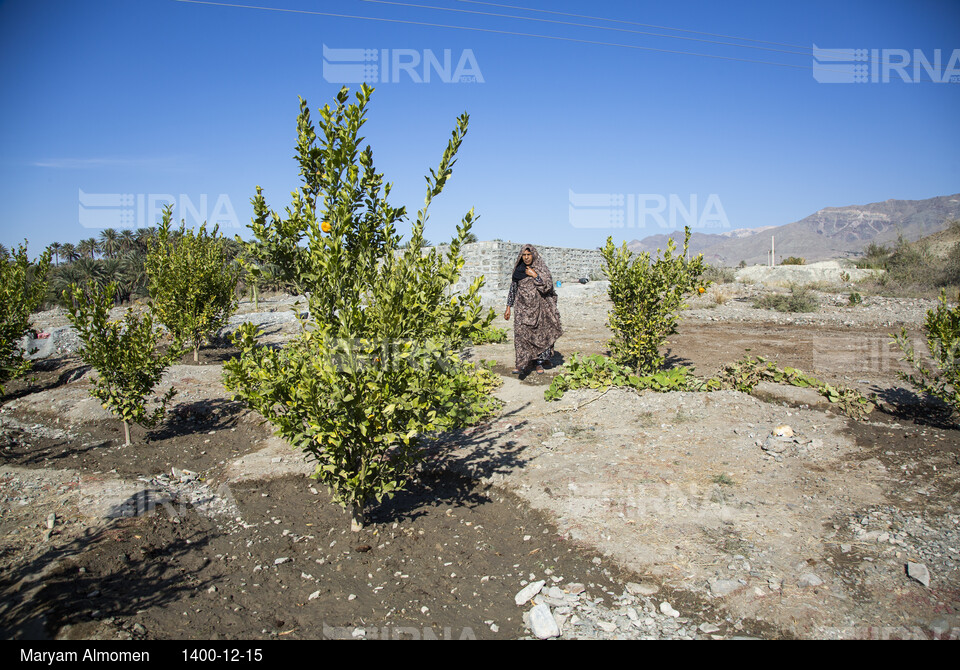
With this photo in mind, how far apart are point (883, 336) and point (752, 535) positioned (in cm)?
982

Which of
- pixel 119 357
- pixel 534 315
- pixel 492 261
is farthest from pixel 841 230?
pixel 119 357

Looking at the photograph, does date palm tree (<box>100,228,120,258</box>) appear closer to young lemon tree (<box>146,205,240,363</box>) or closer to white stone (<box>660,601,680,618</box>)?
young lemon tree (<box>146,205,240,363</box>)

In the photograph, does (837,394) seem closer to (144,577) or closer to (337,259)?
(337,259)

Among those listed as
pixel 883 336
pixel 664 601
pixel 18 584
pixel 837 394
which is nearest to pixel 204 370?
pixel 18 584

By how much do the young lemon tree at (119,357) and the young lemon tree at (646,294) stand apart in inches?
212

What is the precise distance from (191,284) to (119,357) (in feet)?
13.7

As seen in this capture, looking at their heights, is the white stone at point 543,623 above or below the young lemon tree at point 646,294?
below

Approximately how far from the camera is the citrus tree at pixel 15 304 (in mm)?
6000

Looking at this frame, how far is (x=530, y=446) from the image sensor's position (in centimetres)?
504

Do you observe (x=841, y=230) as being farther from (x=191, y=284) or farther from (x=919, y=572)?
(x=919, y=572)

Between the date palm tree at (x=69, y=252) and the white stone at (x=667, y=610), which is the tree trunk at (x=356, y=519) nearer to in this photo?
the white stone at (x=667, y=610)

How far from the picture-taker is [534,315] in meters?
7.79

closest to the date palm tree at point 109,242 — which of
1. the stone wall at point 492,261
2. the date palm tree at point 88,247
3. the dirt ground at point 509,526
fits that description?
the date palm tree at point 88,247

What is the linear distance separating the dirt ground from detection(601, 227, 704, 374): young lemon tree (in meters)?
0.87
